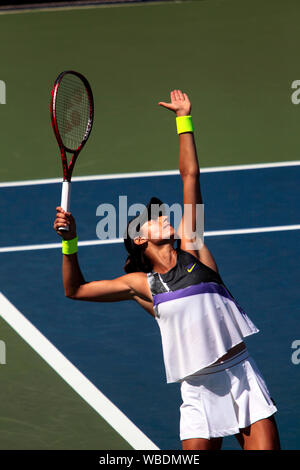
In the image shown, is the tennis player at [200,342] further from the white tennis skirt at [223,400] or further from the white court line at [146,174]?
the white court line at [146,174]

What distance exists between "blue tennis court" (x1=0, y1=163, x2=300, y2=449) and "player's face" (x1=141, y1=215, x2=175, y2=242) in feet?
6.13

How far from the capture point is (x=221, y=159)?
11164 mm

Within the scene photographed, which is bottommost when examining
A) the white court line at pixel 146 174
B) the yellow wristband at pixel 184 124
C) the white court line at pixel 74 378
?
the white court line at pixel 74 378

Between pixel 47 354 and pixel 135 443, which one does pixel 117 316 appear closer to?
pixel 47 354

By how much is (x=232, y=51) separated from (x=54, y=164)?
12.1 feet

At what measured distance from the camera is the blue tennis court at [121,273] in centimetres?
772

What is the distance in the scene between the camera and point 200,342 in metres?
5.89

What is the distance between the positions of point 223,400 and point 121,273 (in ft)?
11.2

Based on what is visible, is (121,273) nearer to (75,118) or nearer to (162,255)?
(75,118)

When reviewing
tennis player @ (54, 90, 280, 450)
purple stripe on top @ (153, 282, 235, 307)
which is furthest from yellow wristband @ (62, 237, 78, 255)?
purple stripe on top @ (153, 282, 235, 307)

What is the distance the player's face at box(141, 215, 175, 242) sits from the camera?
6160mm

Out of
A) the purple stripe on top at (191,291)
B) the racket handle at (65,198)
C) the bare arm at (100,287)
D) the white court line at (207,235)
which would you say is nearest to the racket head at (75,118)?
the racket handle at (65,198)

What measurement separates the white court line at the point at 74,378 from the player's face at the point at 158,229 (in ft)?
6.08

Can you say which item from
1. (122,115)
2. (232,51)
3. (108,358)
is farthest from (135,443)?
(232,51)
